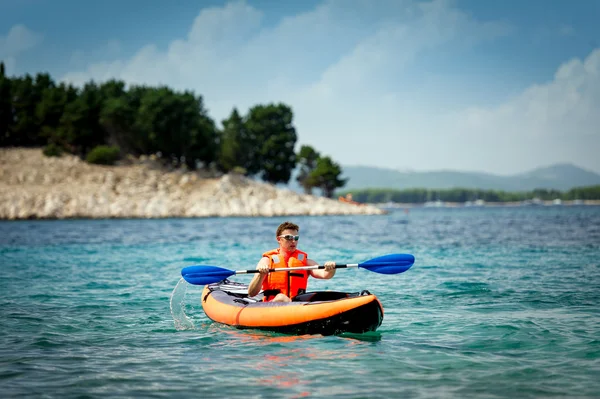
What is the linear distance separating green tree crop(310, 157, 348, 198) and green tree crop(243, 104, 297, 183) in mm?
3889

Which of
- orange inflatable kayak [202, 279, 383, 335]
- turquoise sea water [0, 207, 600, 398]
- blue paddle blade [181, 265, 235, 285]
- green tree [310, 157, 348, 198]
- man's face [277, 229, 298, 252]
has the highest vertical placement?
green tree [310, 157, 348, 198]

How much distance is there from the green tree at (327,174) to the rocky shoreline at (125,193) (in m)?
7.33

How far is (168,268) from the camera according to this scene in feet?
57.2

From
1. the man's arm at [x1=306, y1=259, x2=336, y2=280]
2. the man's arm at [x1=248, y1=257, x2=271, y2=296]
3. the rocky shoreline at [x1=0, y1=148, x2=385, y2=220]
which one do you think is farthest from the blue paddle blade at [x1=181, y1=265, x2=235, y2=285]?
the rocky shoreline at [x1=0, y1=148, x2=385, y2=220]

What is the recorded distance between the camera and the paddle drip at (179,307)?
Result: 9242 mm

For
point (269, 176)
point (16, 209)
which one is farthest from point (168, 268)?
point (269, 176)

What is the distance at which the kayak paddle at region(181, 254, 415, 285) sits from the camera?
848cm

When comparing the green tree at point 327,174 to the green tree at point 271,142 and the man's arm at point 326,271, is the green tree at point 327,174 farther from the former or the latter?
the man's arm at point 326,271

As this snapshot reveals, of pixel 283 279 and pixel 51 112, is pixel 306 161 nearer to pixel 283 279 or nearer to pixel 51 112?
pixel 51 112

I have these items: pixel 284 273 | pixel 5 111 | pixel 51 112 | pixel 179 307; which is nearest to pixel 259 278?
pixel 284 273

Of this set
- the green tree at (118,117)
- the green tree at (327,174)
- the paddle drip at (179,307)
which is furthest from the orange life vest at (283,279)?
the green tree at (327,174)

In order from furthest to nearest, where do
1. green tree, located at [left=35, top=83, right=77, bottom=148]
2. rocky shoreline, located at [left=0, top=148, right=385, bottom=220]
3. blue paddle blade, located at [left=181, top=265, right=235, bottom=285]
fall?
green tree, located at [left=35, top=83, right=77, bottom=148] → rocky shoreline, located at [left=0, top=148, right=385, bottom=220] → blue paddle blade, located at [left=181, top=265, right=235, bottom=285]

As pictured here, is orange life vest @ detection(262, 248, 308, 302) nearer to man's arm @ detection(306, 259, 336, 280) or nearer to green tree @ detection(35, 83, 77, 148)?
man's arm @ detection(306, 259, 336, 280)

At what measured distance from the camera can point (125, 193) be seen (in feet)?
195
